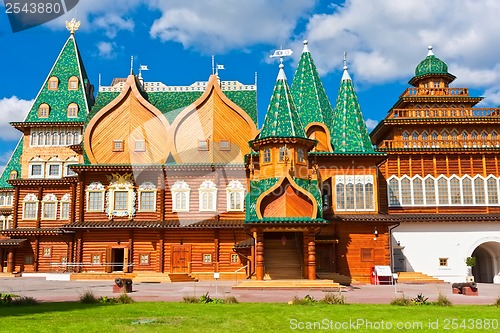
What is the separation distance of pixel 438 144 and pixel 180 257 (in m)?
19.0

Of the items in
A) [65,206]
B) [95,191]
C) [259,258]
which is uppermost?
[95,191]

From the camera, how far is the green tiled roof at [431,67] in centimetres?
4025

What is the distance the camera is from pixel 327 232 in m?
29.4

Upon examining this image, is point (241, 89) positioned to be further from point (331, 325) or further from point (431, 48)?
point (331, 325)

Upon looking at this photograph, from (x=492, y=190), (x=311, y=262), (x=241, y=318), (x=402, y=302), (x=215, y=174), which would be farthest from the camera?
(x=492, y=190)

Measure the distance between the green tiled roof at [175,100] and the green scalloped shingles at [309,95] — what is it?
153 inches

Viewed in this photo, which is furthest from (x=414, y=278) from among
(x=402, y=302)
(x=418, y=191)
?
(x=402, y=302)

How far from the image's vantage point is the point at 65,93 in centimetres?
4094

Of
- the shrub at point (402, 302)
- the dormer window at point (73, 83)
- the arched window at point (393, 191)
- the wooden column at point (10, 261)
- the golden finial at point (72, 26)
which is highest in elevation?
the golden finial at point (72, 26)

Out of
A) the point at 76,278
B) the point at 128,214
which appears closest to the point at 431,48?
the point at 128,214

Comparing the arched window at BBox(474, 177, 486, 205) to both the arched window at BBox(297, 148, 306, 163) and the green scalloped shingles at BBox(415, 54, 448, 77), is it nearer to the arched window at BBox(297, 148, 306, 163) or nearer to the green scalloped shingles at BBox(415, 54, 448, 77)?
the green scalloped shingles at BBox(415, 54, 448, 77)

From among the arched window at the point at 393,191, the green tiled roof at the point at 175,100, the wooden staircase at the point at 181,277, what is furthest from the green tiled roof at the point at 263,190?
the green tiled roof at the point at 175,100

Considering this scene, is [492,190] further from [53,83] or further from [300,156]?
[53,83]

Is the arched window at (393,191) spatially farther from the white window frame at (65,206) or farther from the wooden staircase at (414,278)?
the white window frame at (65,206)
